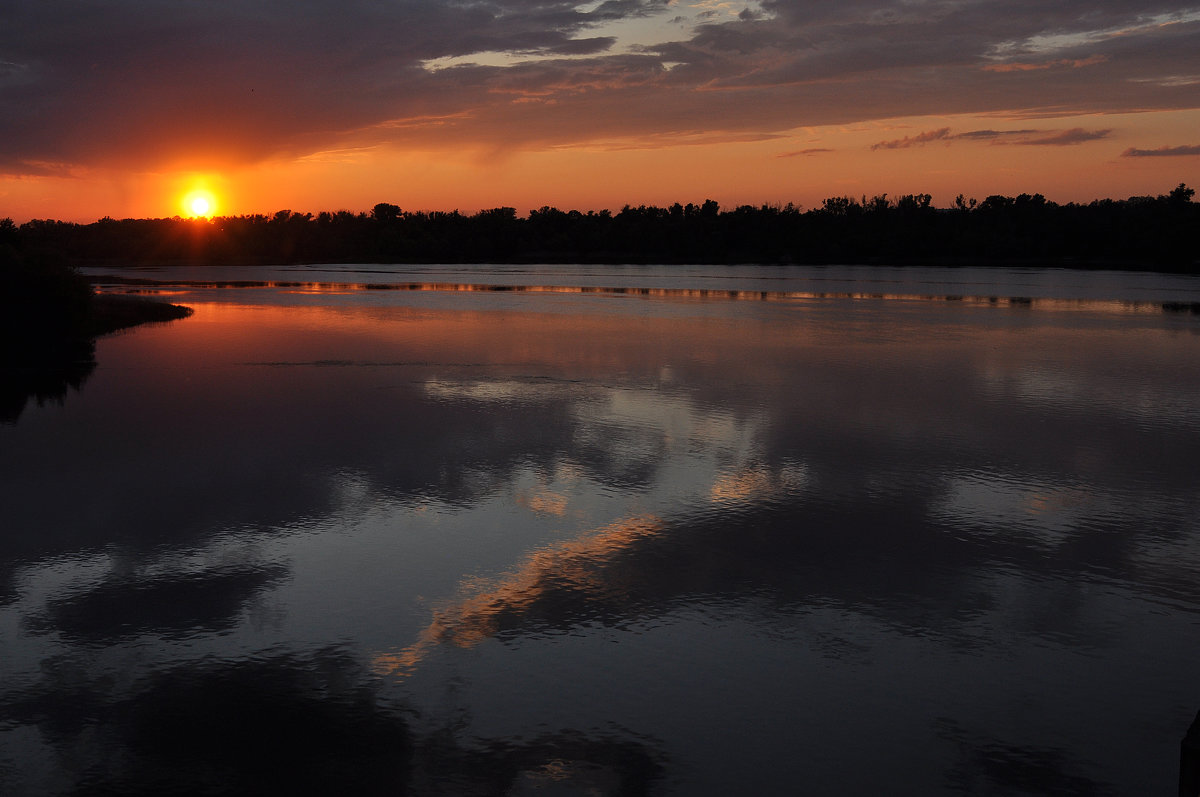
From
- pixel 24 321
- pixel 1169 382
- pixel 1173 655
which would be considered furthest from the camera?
pixel 24 321

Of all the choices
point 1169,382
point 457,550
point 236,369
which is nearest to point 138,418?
point 236,369

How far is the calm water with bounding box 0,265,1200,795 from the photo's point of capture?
10.0m

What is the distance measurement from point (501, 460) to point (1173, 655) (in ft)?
46.1

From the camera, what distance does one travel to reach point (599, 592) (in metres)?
14.2

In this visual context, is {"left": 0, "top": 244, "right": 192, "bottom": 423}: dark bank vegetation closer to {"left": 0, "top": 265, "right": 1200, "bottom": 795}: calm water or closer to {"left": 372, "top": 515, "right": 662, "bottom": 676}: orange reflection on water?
{"left": 0, "top": 265, "right": 1200, "bottom": 795}: calm water

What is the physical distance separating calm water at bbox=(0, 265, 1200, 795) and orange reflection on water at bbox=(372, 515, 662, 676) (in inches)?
2.5

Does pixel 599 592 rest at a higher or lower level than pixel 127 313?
lower

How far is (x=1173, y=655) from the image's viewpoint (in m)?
12.2

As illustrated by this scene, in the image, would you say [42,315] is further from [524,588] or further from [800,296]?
[800,296]

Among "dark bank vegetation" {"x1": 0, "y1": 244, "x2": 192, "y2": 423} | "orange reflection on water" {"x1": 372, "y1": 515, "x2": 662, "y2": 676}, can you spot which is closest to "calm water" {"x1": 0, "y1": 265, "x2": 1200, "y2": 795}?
"orange reflection on water" {"x1": 372, "y1": 515, "x2": 662, "y2": 676}

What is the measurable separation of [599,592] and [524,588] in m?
1.11

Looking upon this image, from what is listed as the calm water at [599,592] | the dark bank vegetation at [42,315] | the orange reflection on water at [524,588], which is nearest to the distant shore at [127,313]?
the dark bank vegetation at [42,315]

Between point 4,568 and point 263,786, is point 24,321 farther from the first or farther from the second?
point 263,786

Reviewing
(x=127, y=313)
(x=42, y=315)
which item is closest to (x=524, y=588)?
(x=42, y=315)
